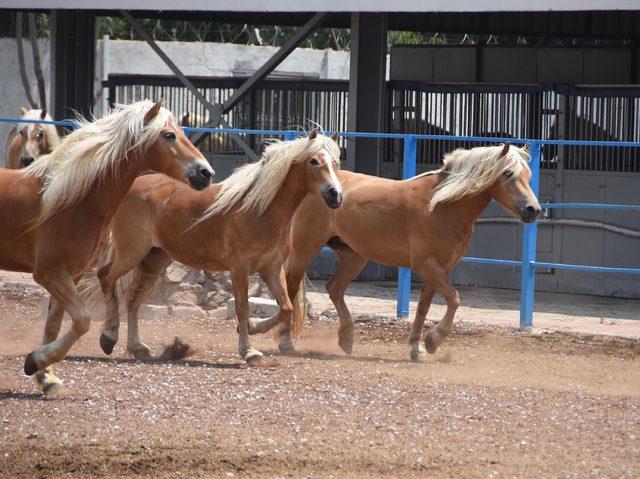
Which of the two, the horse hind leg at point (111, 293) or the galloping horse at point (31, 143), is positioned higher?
the galloping horse at point (31, 143)

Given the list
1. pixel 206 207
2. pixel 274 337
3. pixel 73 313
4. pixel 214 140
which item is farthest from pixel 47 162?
pixel 214 140

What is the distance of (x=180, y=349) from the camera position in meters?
9.23

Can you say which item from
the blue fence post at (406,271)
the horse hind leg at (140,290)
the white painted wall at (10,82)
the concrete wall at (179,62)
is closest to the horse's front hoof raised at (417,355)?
the blue fence post at (406,271)

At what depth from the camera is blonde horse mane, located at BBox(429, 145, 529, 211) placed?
930 centimetres

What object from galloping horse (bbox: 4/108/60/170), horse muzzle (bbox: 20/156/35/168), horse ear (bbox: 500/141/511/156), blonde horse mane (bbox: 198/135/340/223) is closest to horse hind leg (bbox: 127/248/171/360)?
blonde horse mane (bbox: 198/135/340/223)

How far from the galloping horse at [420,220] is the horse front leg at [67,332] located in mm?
2203

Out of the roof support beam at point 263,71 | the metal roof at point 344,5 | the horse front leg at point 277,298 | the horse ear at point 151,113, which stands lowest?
the horse front leg at point 277,298

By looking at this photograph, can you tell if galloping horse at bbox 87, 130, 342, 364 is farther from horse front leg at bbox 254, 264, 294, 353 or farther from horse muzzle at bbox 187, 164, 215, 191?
horse muzzle at bbox 187, 164, 215, 191

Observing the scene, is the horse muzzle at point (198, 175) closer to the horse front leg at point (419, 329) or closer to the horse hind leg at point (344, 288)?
the horse front leg at point (419, 329)

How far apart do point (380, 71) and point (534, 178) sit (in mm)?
3340

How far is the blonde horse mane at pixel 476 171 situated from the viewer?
30.5ft

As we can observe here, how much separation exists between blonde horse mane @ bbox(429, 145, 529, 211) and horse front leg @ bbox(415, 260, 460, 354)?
0.47 m

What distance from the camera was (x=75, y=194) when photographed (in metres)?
7.36

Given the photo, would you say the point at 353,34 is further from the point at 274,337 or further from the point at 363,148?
the point at 274,337
